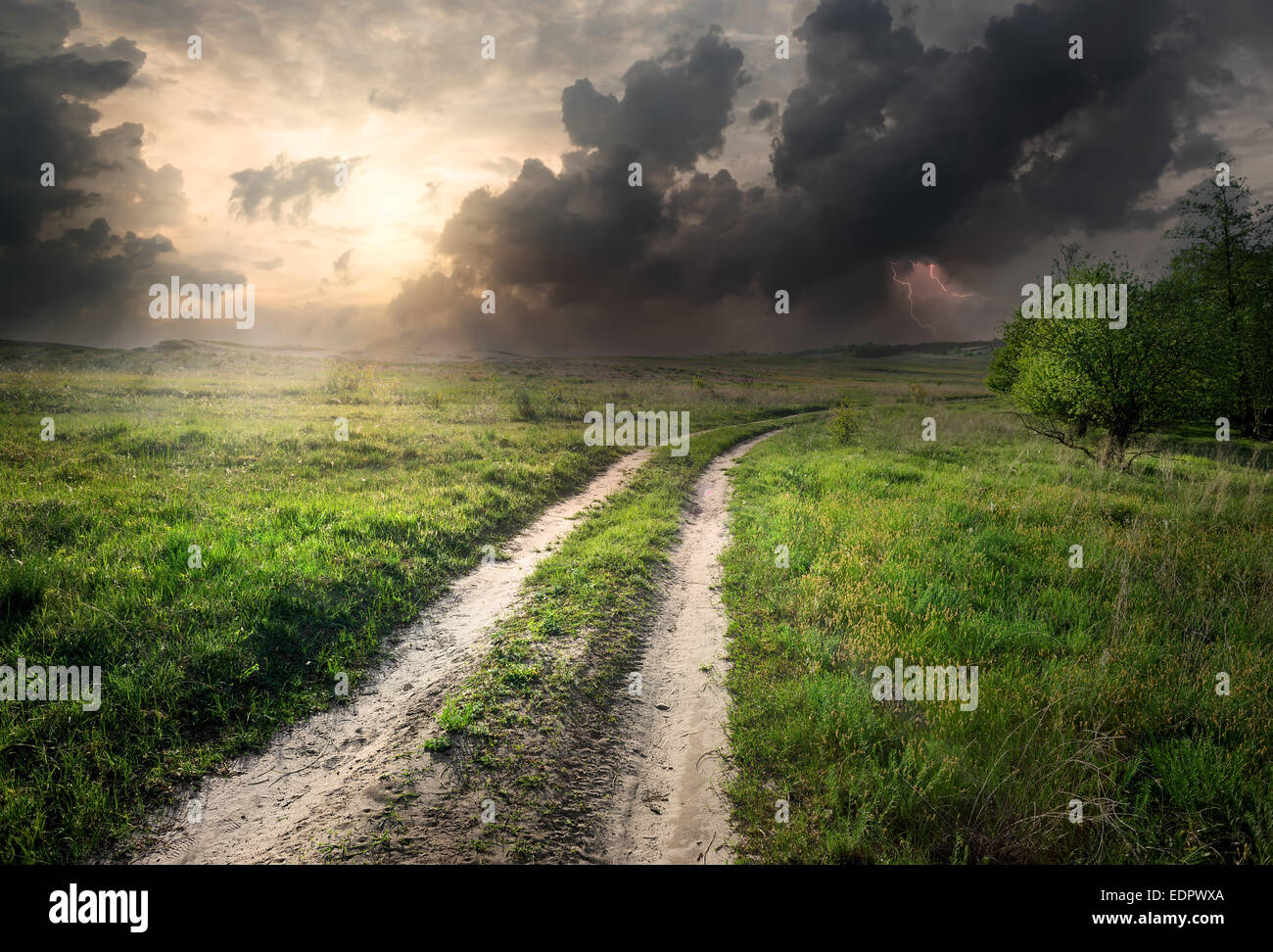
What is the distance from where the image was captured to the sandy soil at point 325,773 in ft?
14.8

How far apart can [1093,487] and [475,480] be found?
1894 centimetres

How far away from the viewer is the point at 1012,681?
6.25 metres

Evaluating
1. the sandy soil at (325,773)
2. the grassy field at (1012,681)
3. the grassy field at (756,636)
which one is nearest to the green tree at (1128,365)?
the grassy field at (756,636)

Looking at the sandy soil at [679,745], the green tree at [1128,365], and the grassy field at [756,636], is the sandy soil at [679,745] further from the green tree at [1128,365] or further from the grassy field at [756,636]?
the green tree at [1128,365]

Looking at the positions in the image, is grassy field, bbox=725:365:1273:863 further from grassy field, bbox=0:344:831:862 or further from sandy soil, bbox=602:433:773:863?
grassy field, bbox=0:344:831:862

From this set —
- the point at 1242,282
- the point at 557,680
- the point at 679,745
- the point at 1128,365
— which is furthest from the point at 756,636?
the point at 1242,282

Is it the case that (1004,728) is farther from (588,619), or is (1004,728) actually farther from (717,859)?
(588,619)

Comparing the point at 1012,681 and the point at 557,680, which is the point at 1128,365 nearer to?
the point at 1012,681

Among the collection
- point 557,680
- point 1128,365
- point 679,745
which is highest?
point 1128,365

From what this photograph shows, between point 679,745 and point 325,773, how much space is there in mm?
3658

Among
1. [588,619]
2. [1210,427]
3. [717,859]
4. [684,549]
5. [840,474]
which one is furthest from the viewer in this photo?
[1210,427]

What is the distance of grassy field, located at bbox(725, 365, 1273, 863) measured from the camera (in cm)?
451
